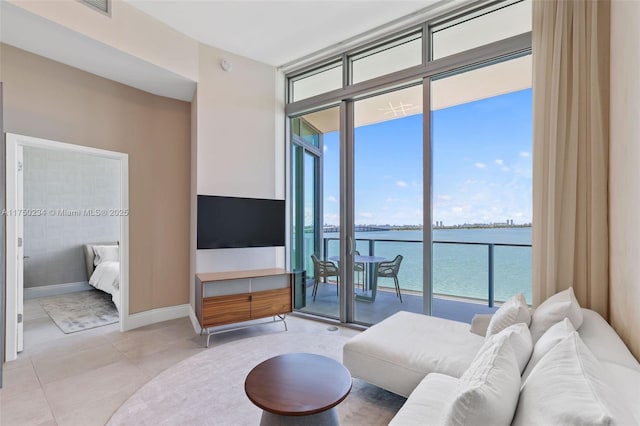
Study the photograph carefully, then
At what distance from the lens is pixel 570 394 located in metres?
0.82

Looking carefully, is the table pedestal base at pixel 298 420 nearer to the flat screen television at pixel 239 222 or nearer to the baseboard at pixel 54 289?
the flat screen television at pixel 239 222

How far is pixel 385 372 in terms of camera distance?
2.04 m

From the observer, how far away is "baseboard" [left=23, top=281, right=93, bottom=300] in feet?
16.5

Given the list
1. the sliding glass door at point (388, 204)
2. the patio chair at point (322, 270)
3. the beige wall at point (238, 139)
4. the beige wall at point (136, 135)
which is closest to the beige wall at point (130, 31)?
the beige wall at point (238, 139)

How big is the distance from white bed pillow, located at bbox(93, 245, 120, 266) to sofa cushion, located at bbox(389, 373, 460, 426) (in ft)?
18.2

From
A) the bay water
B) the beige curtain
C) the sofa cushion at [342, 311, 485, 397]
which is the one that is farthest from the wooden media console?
the beige curtain

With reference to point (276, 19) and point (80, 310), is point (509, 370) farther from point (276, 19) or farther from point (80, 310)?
point (80, 310)

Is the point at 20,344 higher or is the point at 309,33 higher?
the point at 309,33

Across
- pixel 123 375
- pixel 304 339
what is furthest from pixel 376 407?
pixel 123 375

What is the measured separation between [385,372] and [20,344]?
3.42 m

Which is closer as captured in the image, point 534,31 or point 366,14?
point 534,31

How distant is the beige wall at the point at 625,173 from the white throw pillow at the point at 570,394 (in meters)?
0.74

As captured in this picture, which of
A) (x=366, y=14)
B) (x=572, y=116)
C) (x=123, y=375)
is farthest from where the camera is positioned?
(x=366, y=14)

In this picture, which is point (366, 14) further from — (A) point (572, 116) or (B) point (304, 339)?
(B) point (304, 339)
